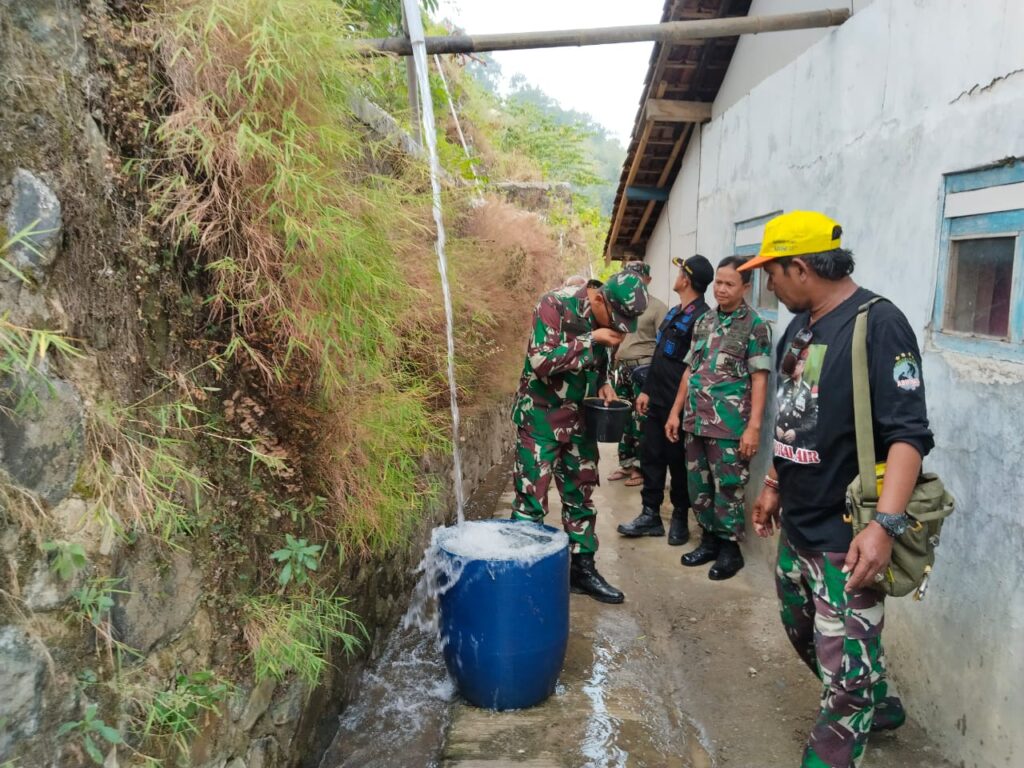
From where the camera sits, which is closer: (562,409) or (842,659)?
(842,659)

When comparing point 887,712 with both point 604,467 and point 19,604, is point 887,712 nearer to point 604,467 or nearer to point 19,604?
point 19,604

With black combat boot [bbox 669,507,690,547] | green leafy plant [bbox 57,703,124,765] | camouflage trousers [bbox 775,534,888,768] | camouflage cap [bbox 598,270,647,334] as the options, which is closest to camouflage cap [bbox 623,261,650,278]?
camouflage cap [bbox 598,270,647,334]

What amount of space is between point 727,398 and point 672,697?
178cm

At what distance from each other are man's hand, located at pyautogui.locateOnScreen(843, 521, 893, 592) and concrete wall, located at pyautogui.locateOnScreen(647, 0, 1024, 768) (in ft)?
1.91

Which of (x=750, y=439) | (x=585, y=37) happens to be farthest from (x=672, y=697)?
(x=585, y=37)

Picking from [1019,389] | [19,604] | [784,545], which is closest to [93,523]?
[19,604]

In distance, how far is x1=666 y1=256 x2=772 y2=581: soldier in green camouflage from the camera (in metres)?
4.06

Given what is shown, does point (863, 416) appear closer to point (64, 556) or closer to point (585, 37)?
point (64, 556)

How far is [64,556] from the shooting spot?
1.45 m

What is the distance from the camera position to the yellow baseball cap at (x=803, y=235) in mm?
2262

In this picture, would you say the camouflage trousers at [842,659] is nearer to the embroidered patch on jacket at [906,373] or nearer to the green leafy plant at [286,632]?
the embroidered patch on jacket at [906,373]

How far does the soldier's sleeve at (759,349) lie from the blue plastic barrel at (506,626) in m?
1.88

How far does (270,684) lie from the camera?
226 centimetres

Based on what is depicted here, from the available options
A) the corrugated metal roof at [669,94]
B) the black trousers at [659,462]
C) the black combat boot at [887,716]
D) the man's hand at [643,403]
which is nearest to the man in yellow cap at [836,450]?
the black combat boot at [887,716]
